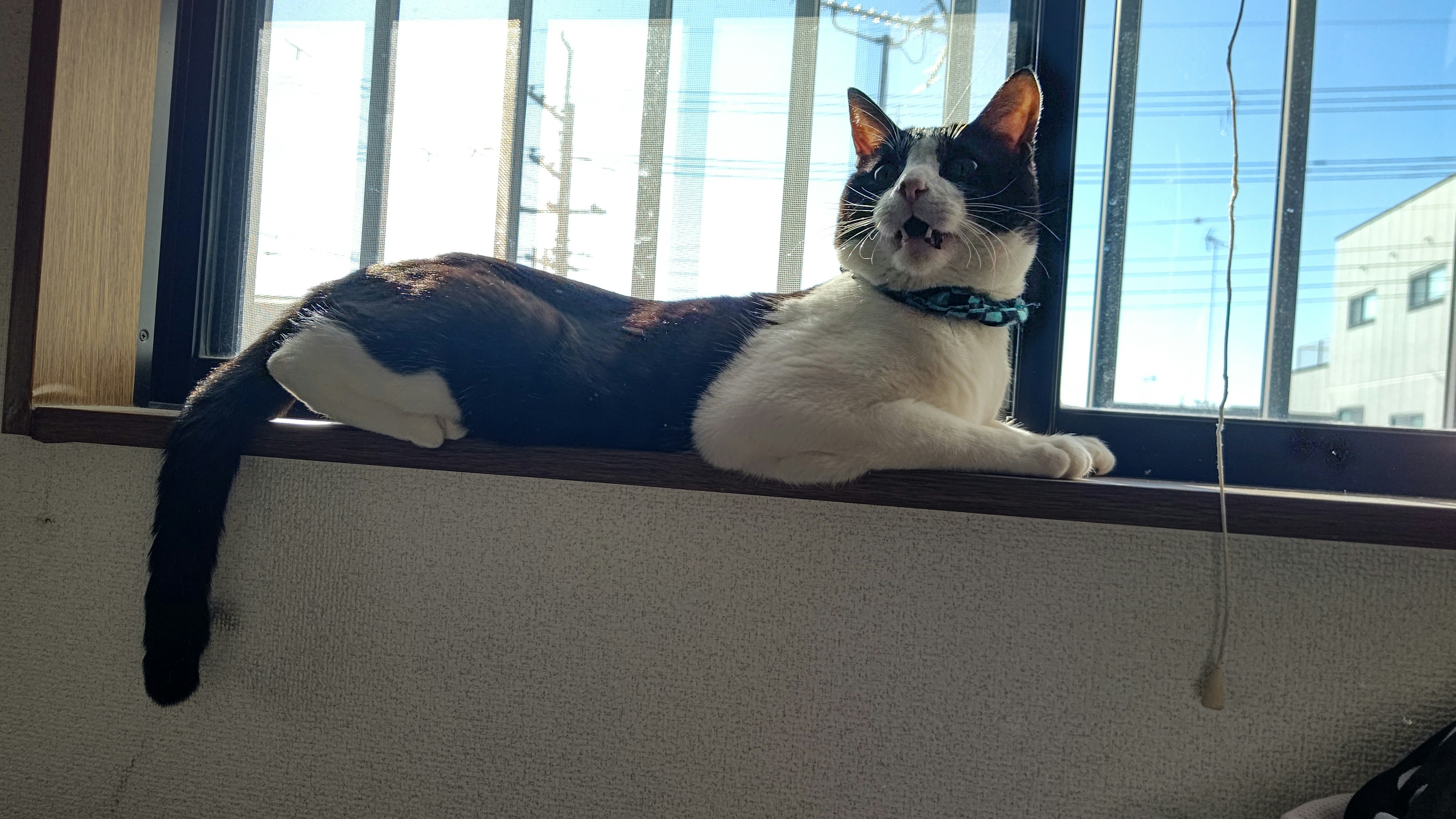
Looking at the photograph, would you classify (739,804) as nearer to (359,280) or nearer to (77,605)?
(359,280)

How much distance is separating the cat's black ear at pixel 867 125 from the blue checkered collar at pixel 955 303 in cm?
18

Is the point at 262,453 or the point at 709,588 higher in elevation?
the point at 262,453

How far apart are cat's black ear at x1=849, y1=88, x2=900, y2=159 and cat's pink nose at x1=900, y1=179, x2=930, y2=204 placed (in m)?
0.11

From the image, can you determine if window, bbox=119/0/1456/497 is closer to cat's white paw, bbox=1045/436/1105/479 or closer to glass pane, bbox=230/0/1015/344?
glass pane, bbox=230/0/1015/344

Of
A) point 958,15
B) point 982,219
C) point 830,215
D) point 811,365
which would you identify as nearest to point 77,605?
point 811,365

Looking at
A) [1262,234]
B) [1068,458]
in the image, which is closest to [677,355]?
[1068,458]

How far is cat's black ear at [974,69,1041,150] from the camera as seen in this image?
82 centimetres

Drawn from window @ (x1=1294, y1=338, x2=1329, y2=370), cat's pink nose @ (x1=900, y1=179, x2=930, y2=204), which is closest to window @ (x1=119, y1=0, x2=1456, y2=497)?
window @ (x1=1294, y1=338, x2=1329, y2=370)

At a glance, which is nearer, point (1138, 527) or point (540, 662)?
point (1138, 527)

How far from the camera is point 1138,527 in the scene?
758 mm

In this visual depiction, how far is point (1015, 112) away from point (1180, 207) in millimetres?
283

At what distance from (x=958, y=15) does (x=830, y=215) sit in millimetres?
292

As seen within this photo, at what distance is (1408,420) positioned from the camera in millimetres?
911

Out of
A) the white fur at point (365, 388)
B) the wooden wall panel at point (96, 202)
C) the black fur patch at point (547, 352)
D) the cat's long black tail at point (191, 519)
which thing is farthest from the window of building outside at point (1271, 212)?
the wooden wall panel at point (96, 202)
